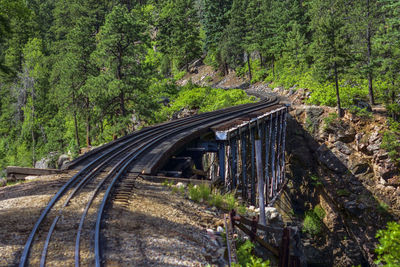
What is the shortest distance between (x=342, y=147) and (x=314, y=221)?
23.8ft

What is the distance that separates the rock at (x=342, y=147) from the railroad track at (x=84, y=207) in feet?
58.6

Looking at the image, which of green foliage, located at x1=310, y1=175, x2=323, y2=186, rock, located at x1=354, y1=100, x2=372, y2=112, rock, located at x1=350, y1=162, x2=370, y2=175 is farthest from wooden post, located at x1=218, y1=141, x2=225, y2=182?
rock, located at x1=354, y1=100, x2=372, y2=112

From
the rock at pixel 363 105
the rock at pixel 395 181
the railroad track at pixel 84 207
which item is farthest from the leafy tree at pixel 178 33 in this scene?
the railroad track at pixel 84 207

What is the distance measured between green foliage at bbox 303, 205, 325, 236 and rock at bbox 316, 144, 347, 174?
168 inches

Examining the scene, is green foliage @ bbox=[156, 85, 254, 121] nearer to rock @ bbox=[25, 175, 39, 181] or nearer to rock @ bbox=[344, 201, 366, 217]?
rock @ bbox=[344, 201, 366, 217]

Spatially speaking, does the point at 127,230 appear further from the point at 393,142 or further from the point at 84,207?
the point at 393,142

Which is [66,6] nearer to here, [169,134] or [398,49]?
[169,134]

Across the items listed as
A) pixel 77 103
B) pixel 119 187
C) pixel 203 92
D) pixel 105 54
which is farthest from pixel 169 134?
pixel 203 92

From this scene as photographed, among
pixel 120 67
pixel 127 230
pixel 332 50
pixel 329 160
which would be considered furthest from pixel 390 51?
pixel 127 230

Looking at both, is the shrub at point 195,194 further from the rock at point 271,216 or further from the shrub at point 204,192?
the rock at point 271,216

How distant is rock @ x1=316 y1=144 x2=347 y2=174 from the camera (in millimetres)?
25188

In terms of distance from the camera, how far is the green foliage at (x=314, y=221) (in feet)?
85.2

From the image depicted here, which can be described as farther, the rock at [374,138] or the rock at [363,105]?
the rock at [363,105]

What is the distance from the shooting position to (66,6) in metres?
56.8
